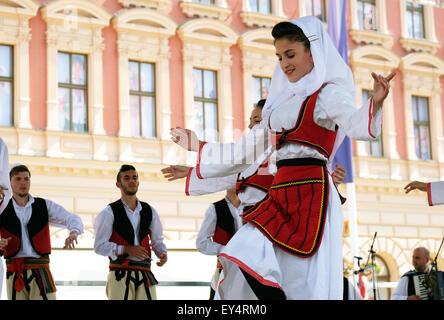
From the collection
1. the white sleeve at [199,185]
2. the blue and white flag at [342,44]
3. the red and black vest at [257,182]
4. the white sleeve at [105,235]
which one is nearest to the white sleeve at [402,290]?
the white sleeve at [105,235]

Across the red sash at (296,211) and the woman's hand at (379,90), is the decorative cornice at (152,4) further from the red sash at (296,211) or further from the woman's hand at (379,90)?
the woman's hand at (379,90)

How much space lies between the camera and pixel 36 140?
53.6ft

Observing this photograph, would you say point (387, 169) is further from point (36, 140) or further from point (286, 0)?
point (36, 140)

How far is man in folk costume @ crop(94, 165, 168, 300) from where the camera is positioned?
7262mm

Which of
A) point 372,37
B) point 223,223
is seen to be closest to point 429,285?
point 223,223

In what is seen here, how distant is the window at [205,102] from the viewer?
60.3 feet

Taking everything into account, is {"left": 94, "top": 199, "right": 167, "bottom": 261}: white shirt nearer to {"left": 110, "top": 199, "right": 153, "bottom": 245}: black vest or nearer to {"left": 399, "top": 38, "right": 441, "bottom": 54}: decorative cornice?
{"left": 110, "top": 199, "right": 153, "bottom": 245}: black vest

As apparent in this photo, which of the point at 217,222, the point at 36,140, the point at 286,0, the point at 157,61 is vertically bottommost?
the point at 217,222

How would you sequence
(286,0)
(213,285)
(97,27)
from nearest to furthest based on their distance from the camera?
(213,285) → (97,27) → (286,0)

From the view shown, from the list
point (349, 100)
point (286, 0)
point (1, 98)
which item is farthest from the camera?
point (286, 0)

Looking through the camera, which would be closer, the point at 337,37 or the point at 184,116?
the point at 337,37

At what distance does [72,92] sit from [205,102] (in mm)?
3029

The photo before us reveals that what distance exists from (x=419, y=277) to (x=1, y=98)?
950 cm
